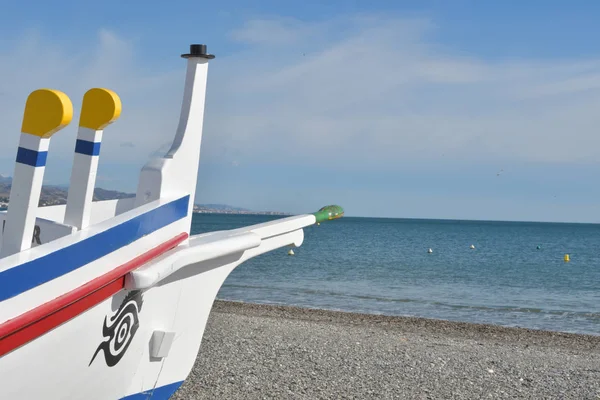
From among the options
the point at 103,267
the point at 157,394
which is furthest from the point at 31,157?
the point at 157,394

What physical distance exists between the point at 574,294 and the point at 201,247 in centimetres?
2610

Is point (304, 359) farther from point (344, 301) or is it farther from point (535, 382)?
point (344, 301)

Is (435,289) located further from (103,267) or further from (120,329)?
(103,267)

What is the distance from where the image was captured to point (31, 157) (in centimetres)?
332

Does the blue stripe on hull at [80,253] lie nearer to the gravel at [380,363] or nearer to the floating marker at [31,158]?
the floating marker at [31,158]

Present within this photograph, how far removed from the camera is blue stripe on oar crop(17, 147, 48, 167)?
10.8ft

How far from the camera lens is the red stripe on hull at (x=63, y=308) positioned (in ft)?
10.2

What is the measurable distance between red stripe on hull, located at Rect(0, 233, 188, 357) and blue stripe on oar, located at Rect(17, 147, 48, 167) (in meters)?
0.63

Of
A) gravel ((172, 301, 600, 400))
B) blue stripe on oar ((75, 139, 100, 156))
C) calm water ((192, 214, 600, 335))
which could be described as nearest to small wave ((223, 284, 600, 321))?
calm water ((192, 214, 600, 335))

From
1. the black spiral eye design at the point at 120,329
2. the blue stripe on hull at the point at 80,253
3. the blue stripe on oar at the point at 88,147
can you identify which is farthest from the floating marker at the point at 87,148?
the black spiral eye design at the point at 120,329

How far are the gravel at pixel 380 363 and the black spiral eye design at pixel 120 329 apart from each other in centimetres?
338

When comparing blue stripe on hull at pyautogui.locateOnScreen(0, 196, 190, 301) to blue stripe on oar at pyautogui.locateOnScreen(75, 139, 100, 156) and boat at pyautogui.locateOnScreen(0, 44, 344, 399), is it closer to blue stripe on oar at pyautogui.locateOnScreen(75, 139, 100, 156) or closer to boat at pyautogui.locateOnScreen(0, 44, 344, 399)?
boat at pyautogui.locateOnScreen(0, 44, 344, 399)

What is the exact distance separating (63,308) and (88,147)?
2.93ft

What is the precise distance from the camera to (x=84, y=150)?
3.84m
